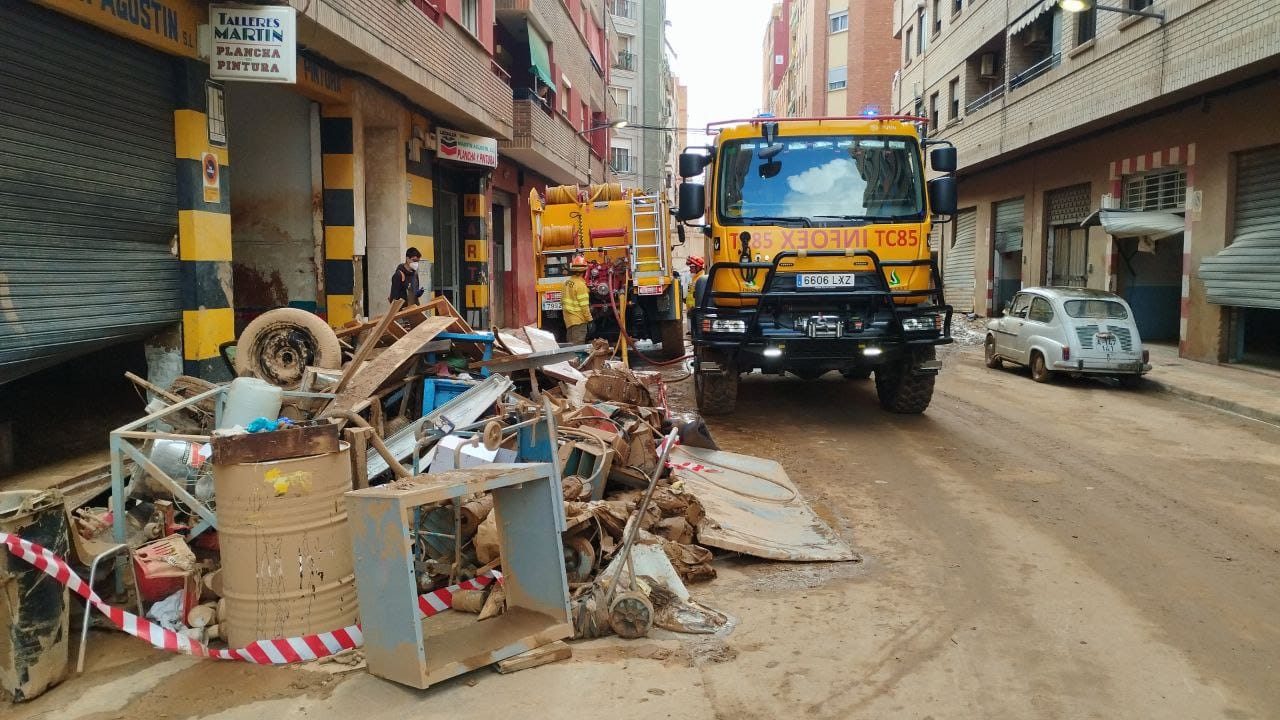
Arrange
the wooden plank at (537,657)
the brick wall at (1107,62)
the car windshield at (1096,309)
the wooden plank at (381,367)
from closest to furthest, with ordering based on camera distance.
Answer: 1. the wooden plank at (537,657)
2. the wooden plank at (381,367)
3. the brick wall at (1107,62)
4. the car windshield at (1096,309)

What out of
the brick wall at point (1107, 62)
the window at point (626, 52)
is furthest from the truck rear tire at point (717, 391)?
the window at point (626, 52)

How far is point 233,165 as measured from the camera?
36.9 feet

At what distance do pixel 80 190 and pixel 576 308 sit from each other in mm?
7616

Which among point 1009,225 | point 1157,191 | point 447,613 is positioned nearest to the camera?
point 447,613

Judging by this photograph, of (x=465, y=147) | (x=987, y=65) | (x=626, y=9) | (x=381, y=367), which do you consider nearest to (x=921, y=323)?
(x=381, y=367)

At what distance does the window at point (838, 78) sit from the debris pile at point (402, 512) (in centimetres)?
5094

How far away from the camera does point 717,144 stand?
9500mm

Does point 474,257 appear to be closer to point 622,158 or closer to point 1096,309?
point 1096,309

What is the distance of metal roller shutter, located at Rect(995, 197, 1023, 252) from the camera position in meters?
24.0

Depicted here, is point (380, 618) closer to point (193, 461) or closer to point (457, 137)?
point (193, 461)

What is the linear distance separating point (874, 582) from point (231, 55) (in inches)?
272

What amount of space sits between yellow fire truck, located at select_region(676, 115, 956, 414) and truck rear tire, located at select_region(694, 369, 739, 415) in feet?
0.72

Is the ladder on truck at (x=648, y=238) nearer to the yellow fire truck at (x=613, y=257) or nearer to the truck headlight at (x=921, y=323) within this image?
the yellow fire truck at (x=613, y=257)

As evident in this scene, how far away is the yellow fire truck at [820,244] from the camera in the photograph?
29.2ft
